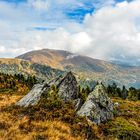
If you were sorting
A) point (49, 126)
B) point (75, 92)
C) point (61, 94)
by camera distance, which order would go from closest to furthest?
point (49, 126), point (61, 94), point (75, 92)

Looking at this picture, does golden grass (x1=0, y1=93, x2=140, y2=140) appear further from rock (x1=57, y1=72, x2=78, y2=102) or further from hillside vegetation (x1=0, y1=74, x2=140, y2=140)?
rock (x1=57, y1=72, x2=78, y2=102)

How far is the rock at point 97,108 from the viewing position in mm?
23781

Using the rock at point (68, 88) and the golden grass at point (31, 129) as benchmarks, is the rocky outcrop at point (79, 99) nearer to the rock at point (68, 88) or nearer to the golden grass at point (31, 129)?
the rock at point (68, 88)

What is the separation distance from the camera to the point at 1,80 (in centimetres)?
11112

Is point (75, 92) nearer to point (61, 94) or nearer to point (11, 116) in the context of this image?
point (61, 94)

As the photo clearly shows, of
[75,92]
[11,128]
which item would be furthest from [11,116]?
[75,92]

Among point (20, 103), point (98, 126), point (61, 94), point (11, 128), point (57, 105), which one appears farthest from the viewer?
point (61, 94)

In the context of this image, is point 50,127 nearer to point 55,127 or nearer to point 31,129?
point 55,127

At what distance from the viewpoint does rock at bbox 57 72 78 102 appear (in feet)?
108

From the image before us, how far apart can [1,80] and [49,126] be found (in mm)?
94923

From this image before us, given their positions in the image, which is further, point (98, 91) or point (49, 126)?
point (98, 91)

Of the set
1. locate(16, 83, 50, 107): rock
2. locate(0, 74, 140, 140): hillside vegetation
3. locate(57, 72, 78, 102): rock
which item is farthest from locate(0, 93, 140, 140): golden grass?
locate(57, 72, 78, 102): rock

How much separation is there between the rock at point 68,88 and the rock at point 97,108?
5.21 metres

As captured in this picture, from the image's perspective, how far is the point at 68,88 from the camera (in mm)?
35000
